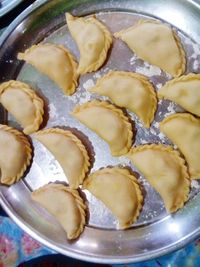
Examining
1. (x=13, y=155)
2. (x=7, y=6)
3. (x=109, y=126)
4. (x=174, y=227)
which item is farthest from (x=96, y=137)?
(x=7, y=6)

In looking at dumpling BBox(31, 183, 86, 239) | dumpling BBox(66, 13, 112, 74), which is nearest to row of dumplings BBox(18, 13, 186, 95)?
dumpling BBox(66, 13, 112, 74)

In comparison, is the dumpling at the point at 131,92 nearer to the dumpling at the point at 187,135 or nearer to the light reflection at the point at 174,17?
the dumpling at the point at 187,135

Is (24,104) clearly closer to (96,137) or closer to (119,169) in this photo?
(96,137)

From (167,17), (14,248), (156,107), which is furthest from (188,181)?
(14,248)

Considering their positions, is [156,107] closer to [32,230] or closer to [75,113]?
[75,113]

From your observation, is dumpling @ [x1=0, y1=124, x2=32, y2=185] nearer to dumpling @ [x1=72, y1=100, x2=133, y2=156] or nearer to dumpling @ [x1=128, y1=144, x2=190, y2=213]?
dumpling @ [x1=72, y1=100, x2=133, y2=156]

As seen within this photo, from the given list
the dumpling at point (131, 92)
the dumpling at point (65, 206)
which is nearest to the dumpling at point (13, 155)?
the dumpling at point (65, 206)

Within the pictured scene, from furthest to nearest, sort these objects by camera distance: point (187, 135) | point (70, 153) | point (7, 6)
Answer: point (7, 6) → point (70, 153) → point (187, 135)
